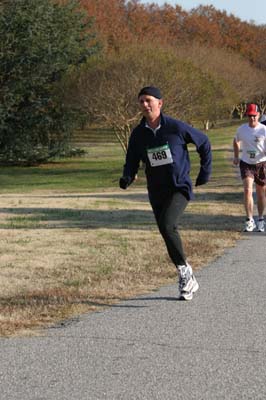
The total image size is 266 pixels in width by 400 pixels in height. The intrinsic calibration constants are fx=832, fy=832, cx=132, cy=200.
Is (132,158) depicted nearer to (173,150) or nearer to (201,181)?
(173,150)

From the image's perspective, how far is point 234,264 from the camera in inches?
372

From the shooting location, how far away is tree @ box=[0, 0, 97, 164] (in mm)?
55031

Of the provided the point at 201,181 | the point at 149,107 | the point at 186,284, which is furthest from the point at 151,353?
the point at 149,107

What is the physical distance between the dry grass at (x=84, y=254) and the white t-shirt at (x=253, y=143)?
115cm

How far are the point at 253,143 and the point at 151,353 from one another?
7751 millimetres

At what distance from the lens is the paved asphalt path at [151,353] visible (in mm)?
4664

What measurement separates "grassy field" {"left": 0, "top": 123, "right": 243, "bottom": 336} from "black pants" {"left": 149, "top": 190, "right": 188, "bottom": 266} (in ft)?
1.95

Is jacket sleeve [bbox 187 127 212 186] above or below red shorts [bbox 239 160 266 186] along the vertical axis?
above

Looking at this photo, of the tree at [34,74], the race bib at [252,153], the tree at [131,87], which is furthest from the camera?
the tree at [34,74]

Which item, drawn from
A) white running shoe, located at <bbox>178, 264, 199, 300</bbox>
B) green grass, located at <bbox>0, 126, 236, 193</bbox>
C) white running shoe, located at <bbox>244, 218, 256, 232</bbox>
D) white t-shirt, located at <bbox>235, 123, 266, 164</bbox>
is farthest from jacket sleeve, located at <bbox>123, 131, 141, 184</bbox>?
green grass, located at <bbox>0, 126, 236, 193</bbox>

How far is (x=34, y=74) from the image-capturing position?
5562cm

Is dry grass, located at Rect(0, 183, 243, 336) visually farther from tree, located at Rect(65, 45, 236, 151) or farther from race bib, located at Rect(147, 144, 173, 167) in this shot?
tree, located at Rect(65, 45, 236, 151)

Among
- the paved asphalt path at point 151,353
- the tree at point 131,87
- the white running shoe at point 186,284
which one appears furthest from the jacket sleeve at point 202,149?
the tree at point 131,87

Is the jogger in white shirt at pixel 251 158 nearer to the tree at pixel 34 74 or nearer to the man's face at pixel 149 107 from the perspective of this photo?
the man's face at pixel 149 107
